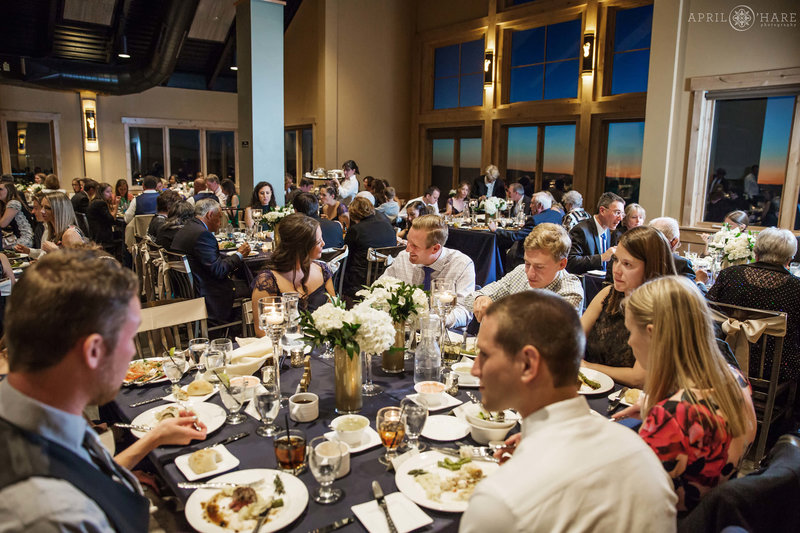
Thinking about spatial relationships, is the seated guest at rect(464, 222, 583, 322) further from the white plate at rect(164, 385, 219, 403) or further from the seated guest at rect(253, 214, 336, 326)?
the white plate at rect(164, 385, 219, 403)

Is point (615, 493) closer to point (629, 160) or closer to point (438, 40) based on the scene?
point (629, 160)

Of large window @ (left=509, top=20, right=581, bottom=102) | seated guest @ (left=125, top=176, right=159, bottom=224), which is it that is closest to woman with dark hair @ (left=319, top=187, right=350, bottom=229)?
seated guest @ (left=125, top=176, right=159, bottom=224)

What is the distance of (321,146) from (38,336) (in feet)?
35.2

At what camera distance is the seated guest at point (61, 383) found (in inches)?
37.4

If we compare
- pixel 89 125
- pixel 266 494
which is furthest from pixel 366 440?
pixel 89 125

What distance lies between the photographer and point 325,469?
1.47 m

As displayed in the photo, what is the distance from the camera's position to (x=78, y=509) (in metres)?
0.97

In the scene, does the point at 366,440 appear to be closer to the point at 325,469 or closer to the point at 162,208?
the point at 325,469

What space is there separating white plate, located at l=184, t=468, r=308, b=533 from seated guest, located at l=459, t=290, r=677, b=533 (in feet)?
1.81

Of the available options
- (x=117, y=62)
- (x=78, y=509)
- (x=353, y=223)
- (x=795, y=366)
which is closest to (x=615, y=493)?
(x=78, y=509)

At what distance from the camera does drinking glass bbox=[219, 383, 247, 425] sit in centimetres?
194

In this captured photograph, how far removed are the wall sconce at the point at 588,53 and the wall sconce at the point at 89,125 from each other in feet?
36.4

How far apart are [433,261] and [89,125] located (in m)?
12.7

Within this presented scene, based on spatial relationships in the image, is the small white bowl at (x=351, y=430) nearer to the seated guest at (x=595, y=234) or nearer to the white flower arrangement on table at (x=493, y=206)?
the seated guest at (x=595, y=234)
